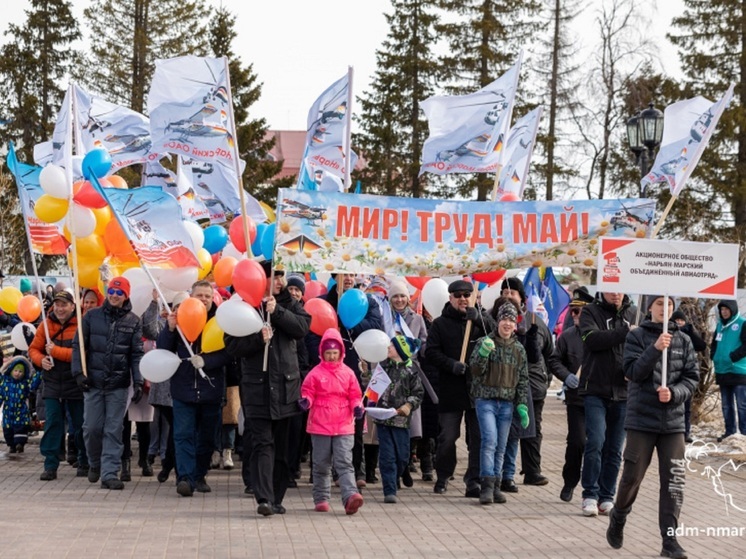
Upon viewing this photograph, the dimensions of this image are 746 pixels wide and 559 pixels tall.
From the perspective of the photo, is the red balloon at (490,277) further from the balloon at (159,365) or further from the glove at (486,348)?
the balloon at (159,365)

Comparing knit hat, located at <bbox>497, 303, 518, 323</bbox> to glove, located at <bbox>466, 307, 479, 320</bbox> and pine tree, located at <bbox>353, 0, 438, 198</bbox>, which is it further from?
pine tree, located at <bbox>353, 0, 438, 198</bbox>

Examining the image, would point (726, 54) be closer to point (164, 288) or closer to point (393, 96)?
point (393, 96)

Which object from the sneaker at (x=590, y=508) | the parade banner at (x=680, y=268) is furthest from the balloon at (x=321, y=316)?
the parade banner at (x=680, y=268)

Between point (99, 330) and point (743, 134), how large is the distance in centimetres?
3218

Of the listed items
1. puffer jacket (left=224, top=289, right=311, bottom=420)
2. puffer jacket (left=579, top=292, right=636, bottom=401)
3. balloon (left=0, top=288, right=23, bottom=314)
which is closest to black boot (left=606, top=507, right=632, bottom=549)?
puffer jacket (left=579, top=292, right=636, bottom=401)

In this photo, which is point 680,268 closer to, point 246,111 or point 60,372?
point 60,372

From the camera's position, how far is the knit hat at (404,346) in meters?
10.9

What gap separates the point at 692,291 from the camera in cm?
845

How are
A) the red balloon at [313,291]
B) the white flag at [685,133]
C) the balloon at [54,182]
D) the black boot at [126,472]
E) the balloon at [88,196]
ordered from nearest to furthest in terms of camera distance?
the white flag at [685,133] → the balloon at [54,182] → the balloon at [88,196] → the black boot at [126,472] → the red balloon at [313,291]

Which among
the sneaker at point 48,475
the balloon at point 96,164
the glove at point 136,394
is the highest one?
the balloon at point 96,164

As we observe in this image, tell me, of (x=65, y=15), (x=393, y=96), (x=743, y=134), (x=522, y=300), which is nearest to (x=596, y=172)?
(x=743, y=134)

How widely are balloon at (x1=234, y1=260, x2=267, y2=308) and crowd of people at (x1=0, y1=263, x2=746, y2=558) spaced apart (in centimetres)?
14

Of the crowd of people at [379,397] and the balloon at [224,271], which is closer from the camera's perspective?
the crowd of people at [379,397]

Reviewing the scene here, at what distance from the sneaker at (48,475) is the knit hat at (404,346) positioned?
3.71m
